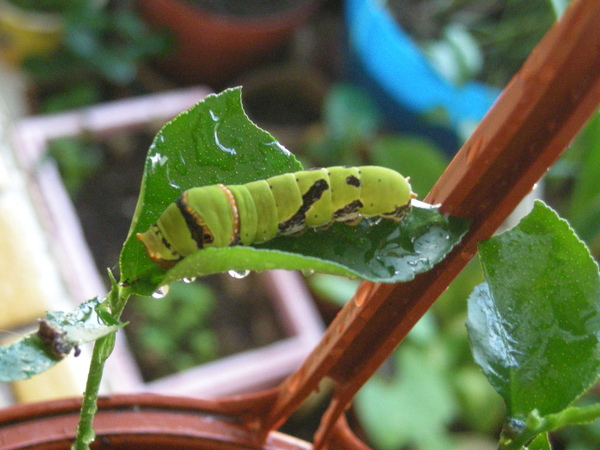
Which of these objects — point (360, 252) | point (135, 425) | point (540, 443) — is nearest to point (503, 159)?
point (360, 252)

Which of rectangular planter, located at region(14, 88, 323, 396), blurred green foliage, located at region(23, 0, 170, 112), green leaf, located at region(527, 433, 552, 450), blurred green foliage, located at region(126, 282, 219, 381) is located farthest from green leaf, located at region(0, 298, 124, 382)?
blurred green foliage, located at region(23, 0, 170, 112)

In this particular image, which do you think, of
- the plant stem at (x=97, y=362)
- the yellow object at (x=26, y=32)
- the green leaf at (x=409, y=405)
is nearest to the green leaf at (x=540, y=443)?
the plant stem at (x=97, y=362)

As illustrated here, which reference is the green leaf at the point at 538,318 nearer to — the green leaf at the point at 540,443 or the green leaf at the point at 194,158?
the green leaf at the point at 540,443

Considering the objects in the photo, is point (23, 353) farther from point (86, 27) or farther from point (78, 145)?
point (86, 27)

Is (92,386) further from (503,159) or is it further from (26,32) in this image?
(26,32)

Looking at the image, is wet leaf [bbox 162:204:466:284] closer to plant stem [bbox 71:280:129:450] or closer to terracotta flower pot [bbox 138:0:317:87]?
plant stem [bbox 71:280:129:450]

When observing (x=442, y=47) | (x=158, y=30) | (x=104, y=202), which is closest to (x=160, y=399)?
(x=104, y=202)
